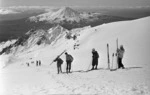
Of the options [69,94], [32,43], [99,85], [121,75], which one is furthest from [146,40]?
[32,43]

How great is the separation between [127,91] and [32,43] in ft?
436

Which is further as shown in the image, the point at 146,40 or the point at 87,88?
the point at 146,40

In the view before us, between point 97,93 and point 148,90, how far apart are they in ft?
7.20

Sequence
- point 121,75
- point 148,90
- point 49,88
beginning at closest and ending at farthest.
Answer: point 148,90 → point 49,88 → point 121,75

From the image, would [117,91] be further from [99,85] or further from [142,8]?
[142,8]

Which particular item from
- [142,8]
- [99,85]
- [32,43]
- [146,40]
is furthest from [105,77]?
[32,43]

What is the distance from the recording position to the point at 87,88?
34.8 feet

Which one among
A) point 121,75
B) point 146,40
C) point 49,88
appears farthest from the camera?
point 146,40

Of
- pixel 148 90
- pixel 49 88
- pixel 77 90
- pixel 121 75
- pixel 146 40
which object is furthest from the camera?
pixel 146 40

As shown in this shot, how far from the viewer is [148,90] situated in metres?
9.45

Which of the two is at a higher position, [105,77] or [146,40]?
[146,40]

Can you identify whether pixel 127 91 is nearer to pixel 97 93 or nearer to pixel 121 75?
pixel 97 93

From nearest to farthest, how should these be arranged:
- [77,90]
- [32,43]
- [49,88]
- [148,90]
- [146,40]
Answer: [148,90] < [77,90] < [49,88] < [146,40] < [32,43]

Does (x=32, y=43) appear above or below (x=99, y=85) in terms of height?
above
